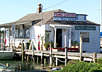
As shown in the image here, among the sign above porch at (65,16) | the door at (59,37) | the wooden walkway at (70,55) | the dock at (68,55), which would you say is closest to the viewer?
the dock at (68,55)

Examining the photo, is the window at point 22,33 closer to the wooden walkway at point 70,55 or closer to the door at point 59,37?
the wooden walkway at point 70,55

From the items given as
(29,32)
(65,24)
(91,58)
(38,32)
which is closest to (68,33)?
(65,24)

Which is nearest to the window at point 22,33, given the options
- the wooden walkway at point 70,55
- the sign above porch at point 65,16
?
the wooden walkway at point 70,55

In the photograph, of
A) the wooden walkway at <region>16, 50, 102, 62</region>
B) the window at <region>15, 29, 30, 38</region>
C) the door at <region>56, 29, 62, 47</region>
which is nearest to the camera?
the wooden walkway at <region>16, 50, 102, 62</region>

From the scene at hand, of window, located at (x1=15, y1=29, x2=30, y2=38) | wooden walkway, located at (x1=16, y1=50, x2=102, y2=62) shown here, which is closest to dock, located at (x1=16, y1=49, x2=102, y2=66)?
wooden walkway, located at (x1=16, y1=50, x2=102, y2=62)

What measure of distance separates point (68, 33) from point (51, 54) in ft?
27.0

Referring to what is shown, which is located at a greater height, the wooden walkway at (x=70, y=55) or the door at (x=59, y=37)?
the door at (x=59, y=37)

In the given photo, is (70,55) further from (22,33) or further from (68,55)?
(22,33)

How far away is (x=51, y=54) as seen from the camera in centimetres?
2664

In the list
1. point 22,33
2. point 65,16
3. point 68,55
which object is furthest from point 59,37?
point 68,55

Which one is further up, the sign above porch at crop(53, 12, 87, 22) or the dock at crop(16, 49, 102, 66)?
the sign above porch at crop(53, 12, 87, 22)

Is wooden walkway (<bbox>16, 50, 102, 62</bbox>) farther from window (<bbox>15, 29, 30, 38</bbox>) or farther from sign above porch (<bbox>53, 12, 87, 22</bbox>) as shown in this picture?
sign above porch (<bbox>53, 12, 87, 22</bbox>)

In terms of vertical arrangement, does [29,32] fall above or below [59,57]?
above

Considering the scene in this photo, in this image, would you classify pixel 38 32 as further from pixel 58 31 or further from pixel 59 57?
pixel 59 57
